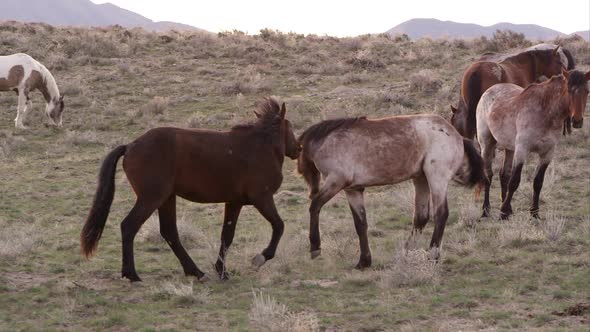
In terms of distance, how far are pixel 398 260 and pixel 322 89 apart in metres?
14.9

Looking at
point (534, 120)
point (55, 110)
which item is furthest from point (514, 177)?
point (55, 110)

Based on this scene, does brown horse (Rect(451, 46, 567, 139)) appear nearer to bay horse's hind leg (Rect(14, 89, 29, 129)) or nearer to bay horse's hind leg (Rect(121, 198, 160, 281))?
bay horse's hind leg (Rect(121, 198, 160, 281))

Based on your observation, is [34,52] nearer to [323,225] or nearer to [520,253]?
[323,225]

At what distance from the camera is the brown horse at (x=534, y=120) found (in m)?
9.88

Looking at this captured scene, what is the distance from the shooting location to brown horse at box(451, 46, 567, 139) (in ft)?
40.8

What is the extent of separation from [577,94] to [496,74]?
2.99m

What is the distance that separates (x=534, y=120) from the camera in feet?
33.5

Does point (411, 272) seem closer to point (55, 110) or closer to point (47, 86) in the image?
point (55, 110)

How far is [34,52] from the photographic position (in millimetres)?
26859

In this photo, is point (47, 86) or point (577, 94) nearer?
point (577, 94)

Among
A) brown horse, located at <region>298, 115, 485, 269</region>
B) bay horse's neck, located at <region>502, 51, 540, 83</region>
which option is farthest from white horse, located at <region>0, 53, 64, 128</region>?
brown horse, located at <region>298, 115, 485, 269</region>

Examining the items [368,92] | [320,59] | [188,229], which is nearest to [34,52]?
[320,59]

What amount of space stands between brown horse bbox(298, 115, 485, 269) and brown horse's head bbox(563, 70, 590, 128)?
6.87 ft

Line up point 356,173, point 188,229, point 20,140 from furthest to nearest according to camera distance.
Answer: point 20,140
point 188,229
point 356,173
